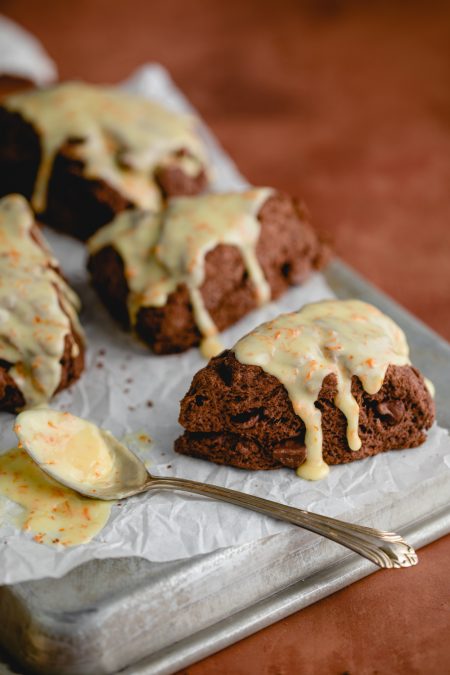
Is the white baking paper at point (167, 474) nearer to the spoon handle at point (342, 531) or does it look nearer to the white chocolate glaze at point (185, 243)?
the spoon handle at point (342, 531)

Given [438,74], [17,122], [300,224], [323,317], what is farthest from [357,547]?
[438,74]

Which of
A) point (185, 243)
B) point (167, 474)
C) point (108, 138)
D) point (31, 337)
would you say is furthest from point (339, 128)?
point (167, 474)

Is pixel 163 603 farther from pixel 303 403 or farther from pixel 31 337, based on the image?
pixel 31 337

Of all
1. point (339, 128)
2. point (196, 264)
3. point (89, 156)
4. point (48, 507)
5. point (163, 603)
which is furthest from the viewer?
point (339, 128)

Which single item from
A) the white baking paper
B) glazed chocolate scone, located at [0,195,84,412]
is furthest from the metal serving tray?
glazed chocolate scone, located at [0,195,84,412]

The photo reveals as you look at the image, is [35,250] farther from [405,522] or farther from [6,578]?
[405,522]

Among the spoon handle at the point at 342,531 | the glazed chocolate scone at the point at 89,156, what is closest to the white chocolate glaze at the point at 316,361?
the spoon handle at the point at 342,531
